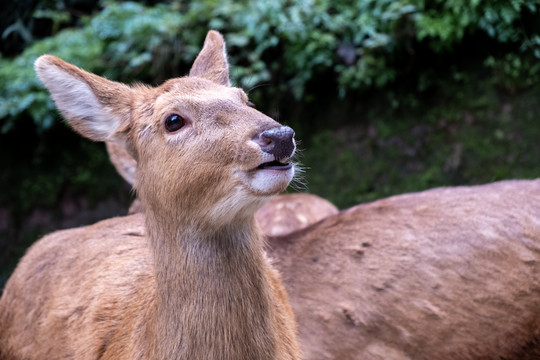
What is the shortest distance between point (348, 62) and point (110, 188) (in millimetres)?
4397

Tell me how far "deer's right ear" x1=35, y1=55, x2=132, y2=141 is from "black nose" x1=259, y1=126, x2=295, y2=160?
1.15m

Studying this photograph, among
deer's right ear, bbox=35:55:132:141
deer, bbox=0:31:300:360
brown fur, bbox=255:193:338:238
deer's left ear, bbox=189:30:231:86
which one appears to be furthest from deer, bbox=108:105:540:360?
deer's right ear, bbox=35:55:132:141

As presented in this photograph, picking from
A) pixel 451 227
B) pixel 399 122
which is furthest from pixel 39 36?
pixel 451 227

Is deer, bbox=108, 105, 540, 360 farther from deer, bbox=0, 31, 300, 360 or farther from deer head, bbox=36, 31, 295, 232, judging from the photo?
deer head, bbox=36, 31, 295, 232

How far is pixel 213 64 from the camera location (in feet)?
13.7

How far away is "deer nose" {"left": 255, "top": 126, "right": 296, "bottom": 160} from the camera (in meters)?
2.87

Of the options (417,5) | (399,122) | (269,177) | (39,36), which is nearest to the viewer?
(269,177)

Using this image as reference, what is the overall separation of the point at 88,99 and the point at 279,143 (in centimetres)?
142

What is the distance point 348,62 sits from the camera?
7.86 m

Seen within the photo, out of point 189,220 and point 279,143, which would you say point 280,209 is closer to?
point 189,220

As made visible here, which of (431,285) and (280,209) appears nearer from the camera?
(431,285)

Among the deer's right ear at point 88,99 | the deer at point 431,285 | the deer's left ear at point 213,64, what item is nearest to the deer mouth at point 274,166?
the deer's right ear at point 88,99

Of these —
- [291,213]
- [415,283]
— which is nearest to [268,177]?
[415,283]

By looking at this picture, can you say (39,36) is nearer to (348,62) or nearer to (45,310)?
(348,62)
